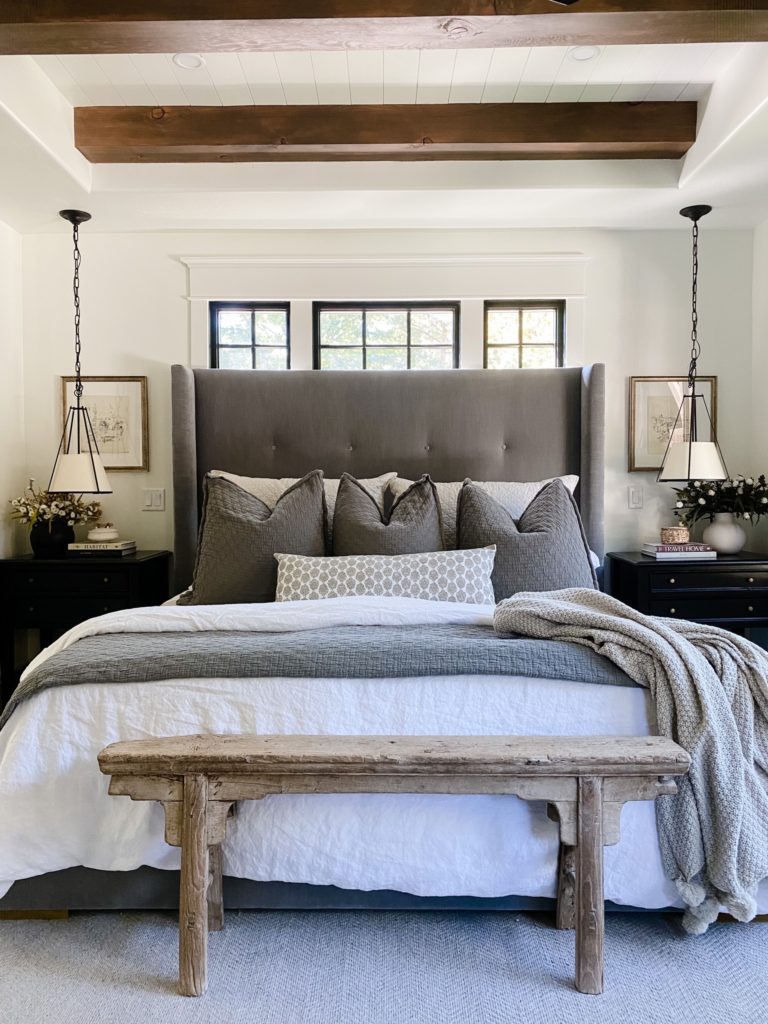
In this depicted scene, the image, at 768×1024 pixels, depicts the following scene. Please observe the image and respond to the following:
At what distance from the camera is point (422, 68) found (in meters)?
2.59

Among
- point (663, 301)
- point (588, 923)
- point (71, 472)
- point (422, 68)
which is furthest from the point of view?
point (663, 301)

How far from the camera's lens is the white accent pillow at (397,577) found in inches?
98.0

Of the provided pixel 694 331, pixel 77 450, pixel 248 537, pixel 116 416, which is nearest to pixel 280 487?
pixel 248 537

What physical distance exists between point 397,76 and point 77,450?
92.4 inches

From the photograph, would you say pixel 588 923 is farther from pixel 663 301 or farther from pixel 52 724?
pixel 663 301

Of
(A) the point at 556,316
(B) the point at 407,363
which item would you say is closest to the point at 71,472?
(B) the point at 407,363

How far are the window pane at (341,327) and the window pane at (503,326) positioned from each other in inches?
27.5

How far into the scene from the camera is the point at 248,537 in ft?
9.02

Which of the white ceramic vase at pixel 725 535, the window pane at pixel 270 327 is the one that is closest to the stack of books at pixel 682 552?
the white ceramic vase at pixel 725 535

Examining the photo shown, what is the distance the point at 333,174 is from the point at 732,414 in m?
2.34

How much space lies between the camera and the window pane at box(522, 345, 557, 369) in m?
3.72

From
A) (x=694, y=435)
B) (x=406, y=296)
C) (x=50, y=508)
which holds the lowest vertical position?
(x=50, y=508)

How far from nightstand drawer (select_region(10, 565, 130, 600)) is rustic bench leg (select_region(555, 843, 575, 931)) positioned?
2342 mm

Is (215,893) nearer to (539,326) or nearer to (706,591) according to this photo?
(706,591)
